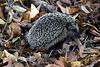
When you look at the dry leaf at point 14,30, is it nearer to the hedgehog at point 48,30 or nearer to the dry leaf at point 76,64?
the hedgehog at point 48,30

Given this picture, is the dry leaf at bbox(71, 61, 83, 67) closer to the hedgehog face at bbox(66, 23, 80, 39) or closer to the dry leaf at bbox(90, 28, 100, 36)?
the hedgehog face at bbox(66, 23, 80, 39)

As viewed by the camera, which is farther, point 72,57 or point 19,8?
point 19,8

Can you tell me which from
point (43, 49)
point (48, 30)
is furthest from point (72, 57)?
point (48, 30)

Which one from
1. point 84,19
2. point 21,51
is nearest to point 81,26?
point 84,19

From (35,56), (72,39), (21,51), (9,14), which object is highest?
(9,14)

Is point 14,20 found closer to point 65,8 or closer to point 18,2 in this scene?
point 18,2

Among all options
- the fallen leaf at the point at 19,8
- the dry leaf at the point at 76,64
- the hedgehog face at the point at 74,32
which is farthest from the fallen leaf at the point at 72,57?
the fallen leaf at the point at 19,8

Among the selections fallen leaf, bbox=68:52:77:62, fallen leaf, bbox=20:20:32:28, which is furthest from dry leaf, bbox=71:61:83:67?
fallen leaf, bbox=20:20:32:28

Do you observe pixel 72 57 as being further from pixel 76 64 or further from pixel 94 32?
pixel 94 32
